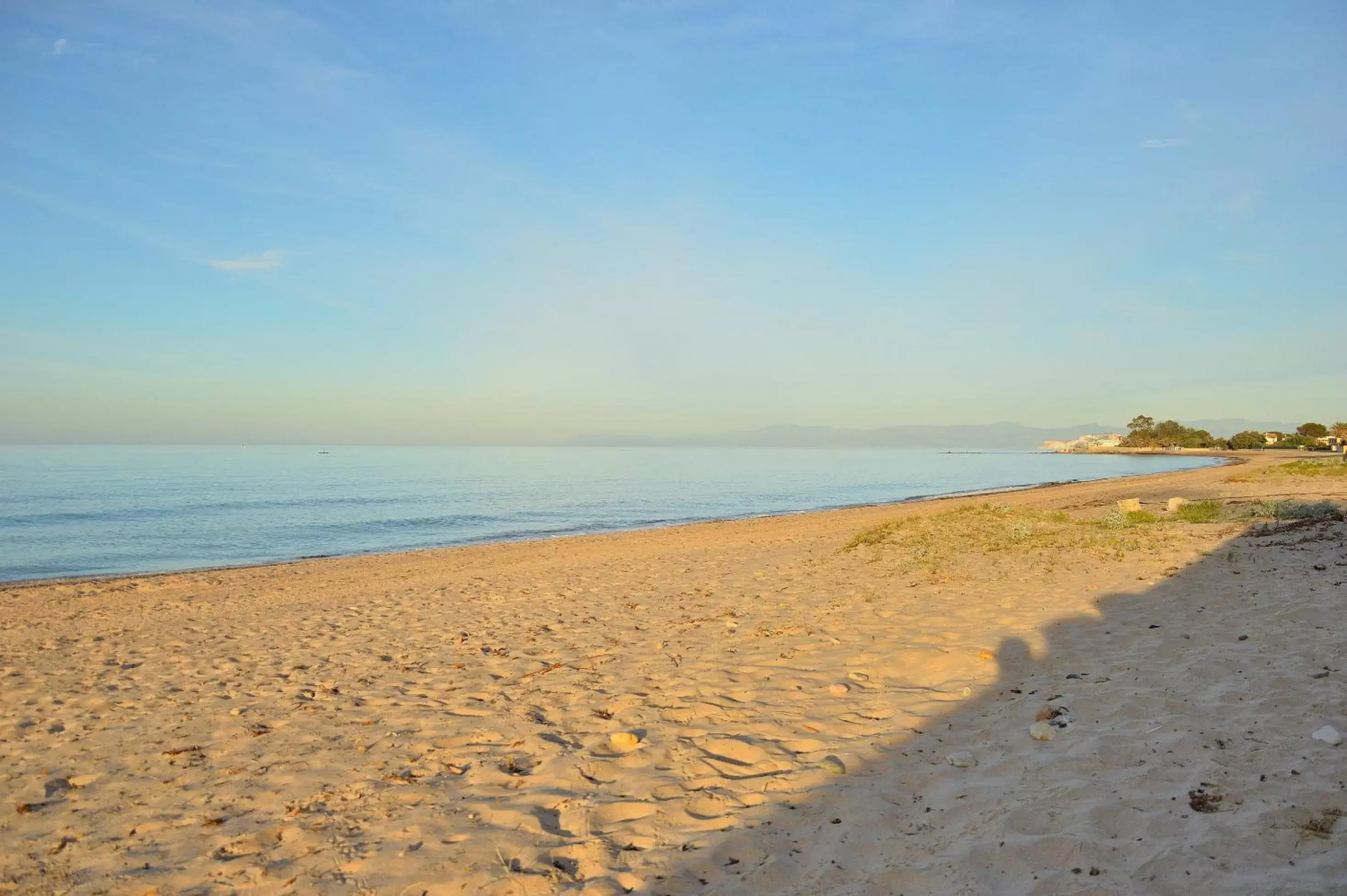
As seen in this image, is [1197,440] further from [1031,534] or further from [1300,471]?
[1031,534]

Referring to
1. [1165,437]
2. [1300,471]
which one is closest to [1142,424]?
[1165,437]

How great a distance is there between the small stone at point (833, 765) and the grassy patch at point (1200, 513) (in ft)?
43.7

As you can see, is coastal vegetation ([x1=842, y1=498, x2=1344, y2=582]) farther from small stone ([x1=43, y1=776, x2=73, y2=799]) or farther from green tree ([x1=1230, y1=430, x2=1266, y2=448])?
green tree ([x1=1230, y1=430, x2=1266, y2=448])

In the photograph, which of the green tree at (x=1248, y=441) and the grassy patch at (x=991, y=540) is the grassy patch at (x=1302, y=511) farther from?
the green tree at (x=1248, y=441)

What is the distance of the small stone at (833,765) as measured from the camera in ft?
14.2

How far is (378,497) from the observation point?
4119 cm

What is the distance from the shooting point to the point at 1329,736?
4.06m

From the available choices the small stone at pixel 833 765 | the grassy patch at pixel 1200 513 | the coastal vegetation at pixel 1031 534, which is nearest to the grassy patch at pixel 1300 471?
the grassy patch at pixel 1200 513

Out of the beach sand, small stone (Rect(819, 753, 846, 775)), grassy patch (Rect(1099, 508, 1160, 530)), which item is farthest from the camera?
grassy patch (Rect(1099, 508, 1160, 530))

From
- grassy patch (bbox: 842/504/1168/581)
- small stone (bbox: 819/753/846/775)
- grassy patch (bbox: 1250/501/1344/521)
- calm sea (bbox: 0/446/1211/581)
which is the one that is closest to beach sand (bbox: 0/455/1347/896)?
small stone (bbox: 819/753/846/775)

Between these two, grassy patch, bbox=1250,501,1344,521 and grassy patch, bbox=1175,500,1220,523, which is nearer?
grassy patch, bbox=1250,501,1344,521

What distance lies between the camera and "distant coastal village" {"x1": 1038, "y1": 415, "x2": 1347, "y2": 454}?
10319 cm

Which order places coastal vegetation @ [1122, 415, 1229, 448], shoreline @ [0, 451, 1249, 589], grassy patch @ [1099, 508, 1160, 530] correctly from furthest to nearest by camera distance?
coastal vegetation @ [1122, 415, 1229, 448] < shoreline @ [0, 451, 1249, 589] < grassy patch @ [1099, 508, 1160, 530]

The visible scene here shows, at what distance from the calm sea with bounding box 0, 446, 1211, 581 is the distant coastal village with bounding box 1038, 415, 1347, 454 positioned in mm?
46897
